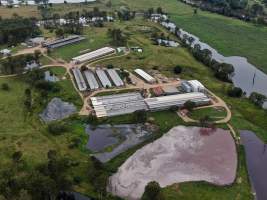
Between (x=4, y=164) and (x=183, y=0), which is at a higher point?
(x=183, y=0)

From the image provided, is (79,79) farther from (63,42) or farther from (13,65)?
Answer: (63,42)

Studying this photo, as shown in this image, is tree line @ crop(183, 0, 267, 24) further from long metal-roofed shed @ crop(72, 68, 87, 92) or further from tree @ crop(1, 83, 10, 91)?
tree @ crop(1, 83, 10, 91)

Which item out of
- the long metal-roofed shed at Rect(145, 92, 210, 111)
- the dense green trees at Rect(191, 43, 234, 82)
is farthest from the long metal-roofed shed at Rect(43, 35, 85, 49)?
the long metal-roofed shed at Rect(145, 92, 210, 111)

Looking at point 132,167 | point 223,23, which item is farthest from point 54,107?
point 223,23

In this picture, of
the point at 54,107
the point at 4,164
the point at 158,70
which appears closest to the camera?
the point at 4,164

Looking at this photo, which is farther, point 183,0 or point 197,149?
point 183,0

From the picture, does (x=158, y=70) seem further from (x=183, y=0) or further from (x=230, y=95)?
(x=183, y=0)

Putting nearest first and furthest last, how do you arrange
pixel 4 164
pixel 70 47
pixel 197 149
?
pixel 4 164
pixel 197 149
pixel 70 47
